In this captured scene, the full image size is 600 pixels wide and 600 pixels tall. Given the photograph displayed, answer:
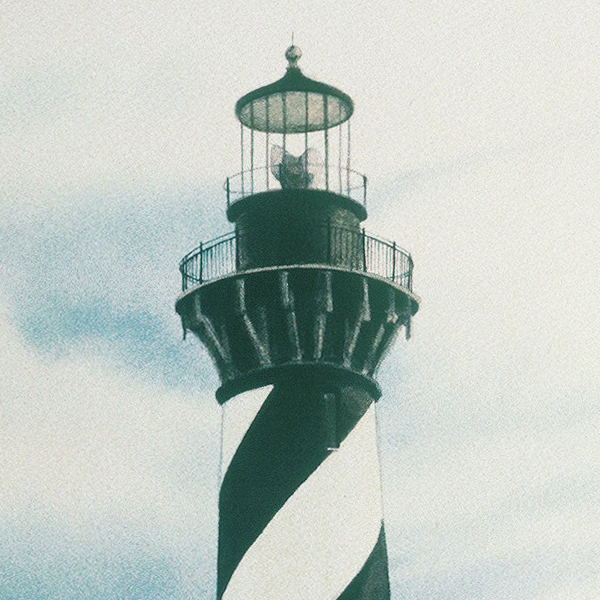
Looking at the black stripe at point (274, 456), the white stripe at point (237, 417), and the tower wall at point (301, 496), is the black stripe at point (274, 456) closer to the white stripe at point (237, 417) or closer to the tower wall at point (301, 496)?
the tower wall at point (301, 496)

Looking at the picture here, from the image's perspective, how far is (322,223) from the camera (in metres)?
42.3

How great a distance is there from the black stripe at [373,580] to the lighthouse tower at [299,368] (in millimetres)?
35

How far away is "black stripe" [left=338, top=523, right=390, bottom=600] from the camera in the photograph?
1587 inches

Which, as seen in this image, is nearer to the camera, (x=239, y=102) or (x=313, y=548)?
(x=313, y=548)

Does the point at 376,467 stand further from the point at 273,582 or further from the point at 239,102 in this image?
the point at 239,102

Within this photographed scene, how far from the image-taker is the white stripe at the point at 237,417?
41688 millimetres

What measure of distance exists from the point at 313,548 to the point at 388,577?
7.50 ft

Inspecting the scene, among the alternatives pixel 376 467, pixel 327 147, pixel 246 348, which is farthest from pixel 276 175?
pixel 376 467

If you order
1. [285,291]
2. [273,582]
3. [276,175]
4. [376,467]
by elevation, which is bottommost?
[273,582]

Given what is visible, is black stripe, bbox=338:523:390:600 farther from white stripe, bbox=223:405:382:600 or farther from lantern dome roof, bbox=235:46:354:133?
lantern dome roof, bbox=235:46:354:133

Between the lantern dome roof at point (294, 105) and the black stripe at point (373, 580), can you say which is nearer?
the black stripe at point (373, 580)

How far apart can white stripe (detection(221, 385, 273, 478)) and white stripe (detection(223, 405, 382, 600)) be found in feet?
6.29

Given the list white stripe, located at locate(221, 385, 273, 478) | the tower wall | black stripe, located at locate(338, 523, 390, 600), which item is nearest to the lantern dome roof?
the tower wall

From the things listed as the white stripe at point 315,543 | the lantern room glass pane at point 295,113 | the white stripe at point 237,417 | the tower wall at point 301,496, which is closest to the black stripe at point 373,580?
the tower wall at point 301,496
